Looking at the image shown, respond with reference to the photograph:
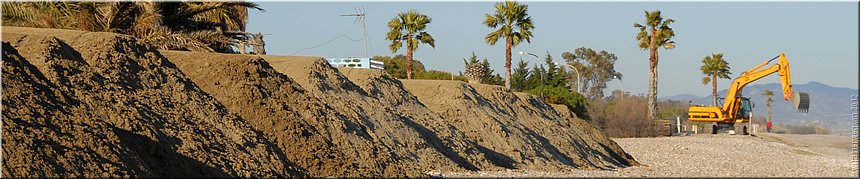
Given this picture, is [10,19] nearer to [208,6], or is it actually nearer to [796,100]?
[208,6]

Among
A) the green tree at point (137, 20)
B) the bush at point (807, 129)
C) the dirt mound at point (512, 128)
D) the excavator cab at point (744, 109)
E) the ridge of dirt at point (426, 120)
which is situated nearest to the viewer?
the ridge of dirt at point (426, 120)

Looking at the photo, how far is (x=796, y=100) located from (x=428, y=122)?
1586 inches

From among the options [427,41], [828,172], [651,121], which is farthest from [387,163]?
[651,121]

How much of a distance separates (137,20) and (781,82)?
43.1 m

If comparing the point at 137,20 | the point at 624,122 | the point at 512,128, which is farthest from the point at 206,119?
the point at 624,122

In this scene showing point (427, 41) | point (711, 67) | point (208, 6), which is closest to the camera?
point (208, 6)

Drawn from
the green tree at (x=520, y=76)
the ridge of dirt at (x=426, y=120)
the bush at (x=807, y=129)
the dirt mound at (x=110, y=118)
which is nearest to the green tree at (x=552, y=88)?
the green tree at (x=520, y=76)

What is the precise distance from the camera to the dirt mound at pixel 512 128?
22.9 meters

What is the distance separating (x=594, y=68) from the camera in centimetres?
12338

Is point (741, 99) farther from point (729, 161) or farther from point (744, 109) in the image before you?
point (729, 161)

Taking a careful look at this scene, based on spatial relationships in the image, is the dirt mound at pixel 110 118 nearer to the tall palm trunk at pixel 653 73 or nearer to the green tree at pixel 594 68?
the tall palm trunk at pixel 653 73

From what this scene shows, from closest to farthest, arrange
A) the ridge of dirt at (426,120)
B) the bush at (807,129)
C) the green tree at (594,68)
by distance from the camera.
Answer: the ridge of dirt at (426,120) < the bush at (807,129) < the green tree at (594,68)

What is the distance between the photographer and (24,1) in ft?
69.0

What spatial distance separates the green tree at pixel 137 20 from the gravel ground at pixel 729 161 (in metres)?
6.75
